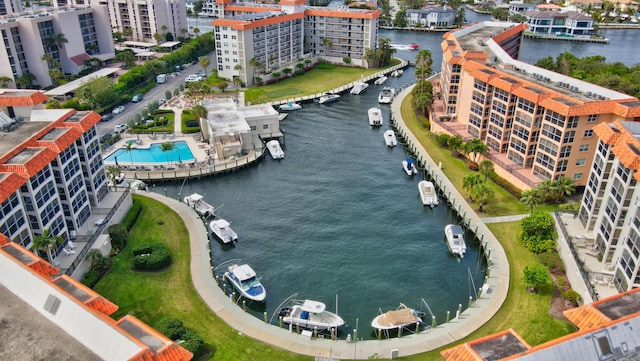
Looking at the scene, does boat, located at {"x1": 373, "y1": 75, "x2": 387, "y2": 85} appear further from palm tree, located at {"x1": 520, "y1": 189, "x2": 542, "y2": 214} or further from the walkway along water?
the walkway along water

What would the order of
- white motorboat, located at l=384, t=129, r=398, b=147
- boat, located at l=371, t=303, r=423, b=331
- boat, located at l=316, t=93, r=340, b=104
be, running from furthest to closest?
1. boat, located at l=316, t=93, r=340, b=104
2. white motorboat, located at l=384, t=129, r=398, b=147
3. boat, located at l=371, t=303, r=423, b=331

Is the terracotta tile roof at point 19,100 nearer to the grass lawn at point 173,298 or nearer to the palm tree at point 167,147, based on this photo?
the grass lawn at point 173,298

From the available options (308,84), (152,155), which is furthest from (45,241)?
(308,84)

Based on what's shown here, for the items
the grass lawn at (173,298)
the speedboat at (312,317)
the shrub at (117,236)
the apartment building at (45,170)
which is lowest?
the speedboat at (312,317)

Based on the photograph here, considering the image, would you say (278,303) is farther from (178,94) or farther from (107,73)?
(107,73)

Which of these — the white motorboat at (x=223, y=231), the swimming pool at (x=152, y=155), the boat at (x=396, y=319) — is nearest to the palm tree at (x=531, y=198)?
the boat at (x=396, y=319)

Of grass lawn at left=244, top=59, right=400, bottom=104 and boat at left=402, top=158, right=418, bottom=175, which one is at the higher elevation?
grass lawn at left=244, top=59, right=400, bottom=104

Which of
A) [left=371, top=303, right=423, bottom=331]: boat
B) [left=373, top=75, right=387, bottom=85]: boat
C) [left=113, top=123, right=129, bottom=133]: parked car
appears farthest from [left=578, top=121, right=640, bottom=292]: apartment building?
[left=113, top=123, right=129, bottom=133]: parked car
